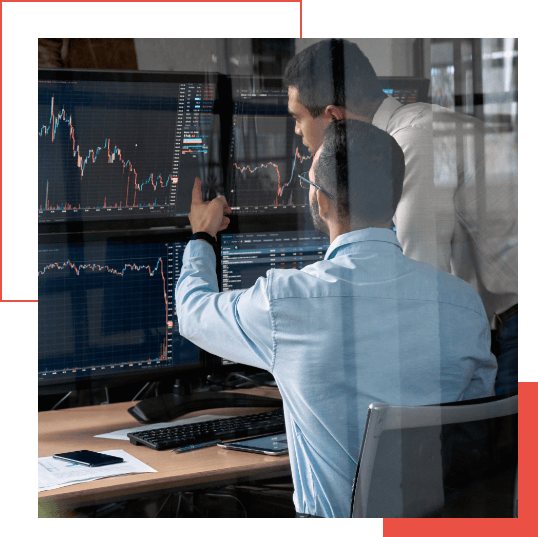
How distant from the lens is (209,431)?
149 cm

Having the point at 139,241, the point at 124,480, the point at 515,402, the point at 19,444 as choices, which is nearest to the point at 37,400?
the point at 19,444

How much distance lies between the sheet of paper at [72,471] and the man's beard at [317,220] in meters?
0.65

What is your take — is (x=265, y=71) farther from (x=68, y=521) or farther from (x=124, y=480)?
(x=68, y=521)

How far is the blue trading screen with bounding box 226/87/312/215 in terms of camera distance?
146 centimetres

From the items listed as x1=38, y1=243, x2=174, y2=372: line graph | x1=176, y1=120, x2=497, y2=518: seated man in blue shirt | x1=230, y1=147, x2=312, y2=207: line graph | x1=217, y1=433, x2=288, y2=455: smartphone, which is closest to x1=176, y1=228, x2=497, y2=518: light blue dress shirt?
x1=176, y1=120, x2=497, y2=518: seated man in blue shirt

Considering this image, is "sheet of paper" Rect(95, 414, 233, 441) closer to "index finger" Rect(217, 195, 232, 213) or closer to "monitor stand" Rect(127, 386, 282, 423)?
"monitor stand" Rect(127, 386, 282, 423)

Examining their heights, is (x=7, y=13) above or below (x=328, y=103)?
above

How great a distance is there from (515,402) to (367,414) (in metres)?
0.35

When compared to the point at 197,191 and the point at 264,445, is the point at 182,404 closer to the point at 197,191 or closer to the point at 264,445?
the point at 264,445

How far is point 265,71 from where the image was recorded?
143 cm

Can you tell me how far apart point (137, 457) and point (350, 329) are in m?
0.58

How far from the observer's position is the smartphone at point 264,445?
1415 mm

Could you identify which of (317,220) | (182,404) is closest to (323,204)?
(317,220)

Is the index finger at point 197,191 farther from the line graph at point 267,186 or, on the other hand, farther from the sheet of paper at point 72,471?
the sheet of paper at point 72,471
